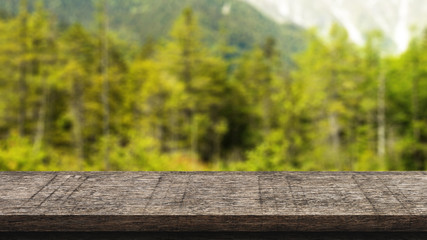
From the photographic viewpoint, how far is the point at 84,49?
38.6m

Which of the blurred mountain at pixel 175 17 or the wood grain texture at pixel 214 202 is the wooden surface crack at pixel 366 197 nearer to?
the wood grain texture at pixel 214 202

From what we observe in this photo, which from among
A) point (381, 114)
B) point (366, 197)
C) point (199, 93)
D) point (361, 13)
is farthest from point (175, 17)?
point (366, 197)

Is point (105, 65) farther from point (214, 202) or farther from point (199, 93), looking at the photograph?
point (214, 202)

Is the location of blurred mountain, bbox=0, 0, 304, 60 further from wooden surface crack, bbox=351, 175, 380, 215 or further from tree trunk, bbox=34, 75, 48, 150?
wooden surface crack, bbox=351, 175, 380, 215

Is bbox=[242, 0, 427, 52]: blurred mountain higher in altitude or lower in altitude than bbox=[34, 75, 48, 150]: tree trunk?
higher

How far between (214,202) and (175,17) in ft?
353

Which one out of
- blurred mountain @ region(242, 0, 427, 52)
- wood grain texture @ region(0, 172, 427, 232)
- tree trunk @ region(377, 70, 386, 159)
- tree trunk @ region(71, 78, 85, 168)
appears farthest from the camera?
blurred mountain @ region(242, 0, 427, 52)

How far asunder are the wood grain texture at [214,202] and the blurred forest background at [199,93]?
26.2 meters

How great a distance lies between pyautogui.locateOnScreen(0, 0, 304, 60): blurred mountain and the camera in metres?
95.5

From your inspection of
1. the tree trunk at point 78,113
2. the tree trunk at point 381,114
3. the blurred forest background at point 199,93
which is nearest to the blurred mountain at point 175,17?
the blurred forest background at point 199,93

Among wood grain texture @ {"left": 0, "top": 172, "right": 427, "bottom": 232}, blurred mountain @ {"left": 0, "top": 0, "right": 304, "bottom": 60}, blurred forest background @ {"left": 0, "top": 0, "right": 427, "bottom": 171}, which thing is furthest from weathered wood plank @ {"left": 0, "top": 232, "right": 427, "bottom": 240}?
blurred mountain @ {"left": 0, "top": 0, "right": 304, "bottom": 60}

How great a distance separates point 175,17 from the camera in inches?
4210

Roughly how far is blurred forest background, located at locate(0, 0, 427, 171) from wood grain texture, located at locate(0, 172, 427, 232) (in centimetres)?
2619

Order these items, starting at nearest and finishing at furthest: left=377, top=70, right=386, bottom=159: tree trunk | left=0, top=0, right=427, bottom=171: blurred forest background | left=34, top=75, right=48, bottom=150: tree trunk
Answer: left=0, top=0, right=427, bottom=171: blurred forest background < left=377, top=70, right=386, bottom=159: tree trunk < left=34, top=75, right=48, bottom=150: tree trunk
